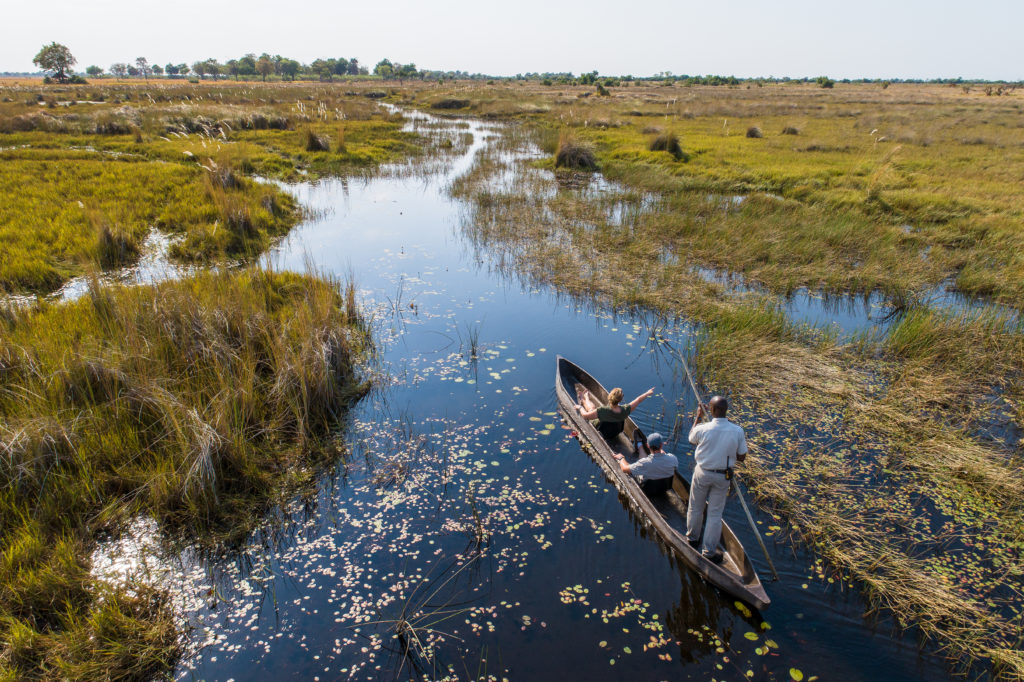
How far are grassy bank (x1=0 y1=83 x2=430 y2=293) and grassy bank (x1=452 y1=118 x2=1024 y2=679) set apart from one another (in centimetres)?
937

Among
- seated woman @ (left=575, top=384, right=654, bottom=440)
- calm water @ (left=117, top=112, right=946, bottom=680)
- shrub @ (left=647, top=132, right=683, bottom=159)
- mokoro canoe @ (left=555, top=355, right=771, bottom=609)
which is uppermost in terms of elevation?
shrub @ (left=647, top=132, right=683, bottom=159)

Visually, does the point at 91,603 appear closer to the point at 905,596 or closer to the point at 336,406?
the point at 336,406

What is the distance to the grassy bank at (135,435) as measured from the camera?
530cm

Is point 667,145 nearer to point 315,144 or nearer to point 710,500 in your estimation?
point 315,144

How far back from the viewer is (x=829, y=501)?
7.62 metres

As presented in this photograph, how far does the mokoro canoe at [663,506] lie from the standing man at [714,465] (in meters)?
0.19

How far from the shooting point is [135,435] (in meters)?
7.41

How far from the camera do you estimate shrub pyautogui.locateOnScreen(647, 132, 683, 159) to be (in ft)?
95.1

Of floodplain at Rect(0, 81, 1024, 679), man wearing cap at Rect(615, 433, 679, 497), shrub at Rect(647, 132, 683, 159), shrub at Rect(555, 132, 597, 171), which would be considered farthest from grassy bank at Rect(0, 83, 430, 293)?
shrub at Rect(647, 132, 683, 159)

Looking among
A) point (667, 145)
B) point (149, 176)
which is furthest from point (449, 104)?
point (149, 176)

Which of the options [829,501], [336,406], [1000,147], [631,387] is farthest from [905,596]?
[1000,147]

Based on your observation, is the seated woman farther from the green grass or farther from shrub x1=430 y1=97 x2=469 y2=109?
shrub x1=430 y1=97 x2=469 y2=109

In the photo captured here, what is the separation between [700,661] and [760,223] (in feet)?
53.8

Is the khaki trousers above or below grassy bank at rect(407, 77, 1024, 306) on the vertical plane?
below
